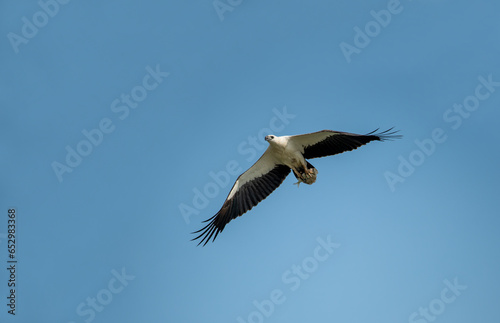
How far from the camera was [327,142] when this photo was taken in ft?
72.0

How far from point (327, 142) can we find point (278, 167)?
1.89 meters

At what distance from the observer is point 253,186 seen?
2288cm

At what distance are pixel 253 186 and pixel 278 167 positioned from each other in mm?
987

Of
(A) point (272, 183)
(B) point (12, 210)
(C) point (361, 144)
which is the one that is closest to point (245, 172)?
(A) point (272, 183)

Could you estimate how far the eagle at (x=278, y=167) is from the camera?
21688 mm

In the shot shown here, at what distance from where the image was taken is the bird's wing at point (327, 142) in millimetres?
21188

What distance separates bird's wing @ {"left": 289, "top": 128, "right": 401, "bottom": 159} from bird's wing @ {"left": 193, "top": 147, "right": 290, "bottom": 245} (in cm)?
97

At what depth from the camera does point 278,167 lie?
75.2 ft

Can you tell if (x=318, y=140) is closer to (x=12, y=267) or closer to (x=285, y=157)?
(x=285, y=157)

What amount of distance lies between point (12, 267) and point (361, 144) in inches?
470

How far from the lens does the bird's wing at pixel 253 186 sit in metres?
22.5

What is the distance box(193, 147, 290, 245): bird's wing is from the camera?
22.5 meters

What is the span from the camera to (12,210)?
80.7 feet

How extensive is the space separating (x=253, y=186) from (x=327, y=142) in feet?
9.08
